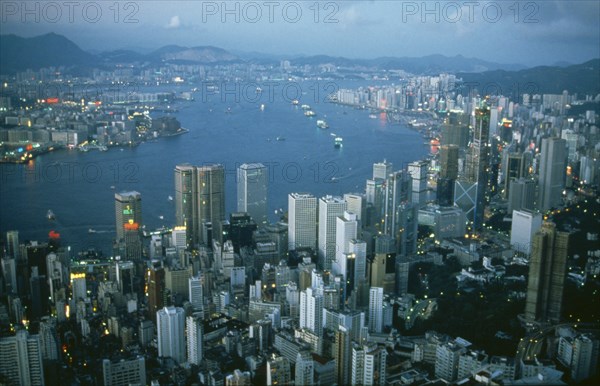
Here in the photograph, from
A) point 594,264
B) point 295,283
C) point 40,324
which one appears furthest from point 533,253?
point 40,324

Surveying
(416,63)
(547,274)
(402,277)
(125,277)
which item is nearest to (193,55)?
(416,63)

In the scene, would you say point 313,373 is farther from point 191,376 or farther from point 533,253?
point 533,253

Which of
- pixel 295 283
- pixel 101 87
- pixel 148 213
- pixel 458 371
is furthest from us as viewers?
pixel 101 87

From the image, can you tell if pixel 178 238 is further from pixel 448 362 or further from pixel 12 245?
pixel 448 362

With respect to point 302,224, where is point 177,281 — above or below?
below

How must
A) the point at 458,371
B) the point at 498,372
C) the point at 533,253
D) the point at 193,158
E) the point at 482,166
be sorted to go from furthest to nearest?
the point at 193,158
the point at 482,166
the point at 533,253
the point at 458,371
the point at 498,372

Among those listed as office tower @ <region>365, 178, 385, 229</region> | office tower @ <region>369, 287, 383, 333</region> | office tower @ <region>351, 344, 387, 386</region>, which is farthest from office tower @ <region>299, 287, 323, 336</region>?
office tower @ <region>365, 178, 385, 229</region>
